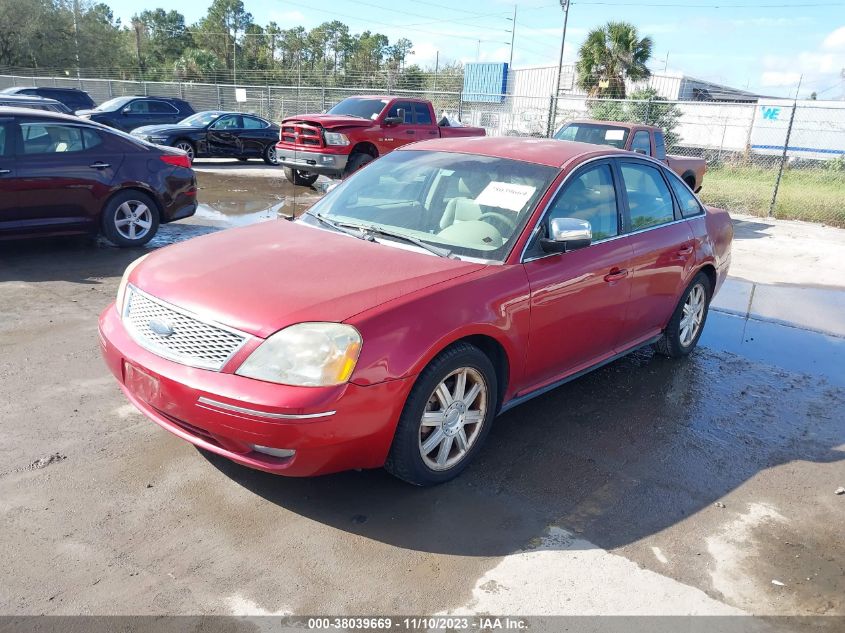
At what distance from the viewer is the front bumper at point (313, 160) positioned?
42.1 ft

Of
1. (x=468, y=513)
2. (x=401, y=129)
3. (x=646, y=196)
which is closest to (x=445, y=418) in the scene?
(x=468, y=513)

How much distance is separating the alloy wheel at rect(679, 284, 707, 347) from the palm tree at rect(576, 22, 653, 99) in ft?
77.3

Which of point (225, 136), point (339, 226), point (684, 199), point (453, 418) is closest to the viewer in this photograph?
point (453, 418)

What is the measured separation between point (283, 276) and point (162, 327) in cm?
61

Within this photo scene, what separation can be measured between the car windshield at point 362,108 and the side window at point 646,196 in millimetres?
9299

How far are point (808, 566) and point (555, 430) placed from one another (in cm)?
155

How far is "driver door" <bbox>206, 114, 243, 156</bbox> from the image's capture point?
1723 cm

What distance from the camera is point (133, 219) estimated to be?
8.03 meters

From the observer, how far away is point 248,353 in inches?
117

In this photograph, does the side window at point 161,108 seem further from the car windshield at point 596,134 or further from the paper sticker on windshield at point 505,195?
the paper sticker on windshield at point 505,195

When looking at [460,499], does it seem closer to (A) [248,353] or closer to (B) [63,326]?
(A) [248,353]

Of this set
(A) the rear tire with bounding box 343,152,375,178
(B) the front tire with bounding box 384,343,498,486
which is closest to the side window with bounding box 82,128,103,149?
(A) the rear tire with bounding box 343,152,375,178

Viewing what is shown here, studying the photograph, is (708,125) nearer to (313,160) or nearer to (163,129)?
(313,160)

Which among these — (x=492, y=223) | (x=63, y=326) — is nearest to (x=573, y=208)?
(x=492, y=223)
